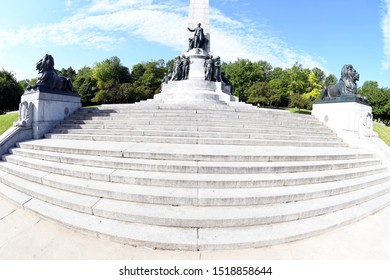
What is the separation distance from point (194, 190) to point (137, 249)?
1.48 metres

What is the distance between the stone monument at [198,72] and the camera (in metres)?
17.1

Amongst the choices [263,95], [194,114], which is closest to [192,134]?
[194,114]

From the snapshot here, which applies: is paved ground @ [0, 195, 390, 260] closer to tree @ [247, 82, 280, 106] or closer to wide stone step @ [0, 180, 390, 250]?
wide stone step @ [0, 180, 390, 250]

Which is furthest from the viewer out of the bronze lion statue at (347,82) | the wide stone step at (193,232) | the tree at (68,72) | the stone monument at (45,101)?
the tree at (68,72)

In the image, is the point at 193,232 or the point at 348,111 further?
the point at 348,111

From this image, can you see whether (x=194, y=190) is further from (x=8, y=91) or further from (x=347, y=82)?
(x=8, y=91)

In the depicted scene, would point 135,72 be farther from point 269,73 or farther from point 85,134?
point 85,134

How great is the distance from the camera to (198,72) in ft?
62.6

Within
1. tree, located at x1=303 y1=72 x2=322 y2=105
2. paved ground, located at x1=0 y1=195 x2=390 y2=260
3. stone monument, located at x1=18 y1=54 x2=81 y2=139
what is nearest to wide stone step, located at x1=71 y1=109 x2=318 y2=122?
stone monument, located at x1=18 y1=54 x2=81 y2=139

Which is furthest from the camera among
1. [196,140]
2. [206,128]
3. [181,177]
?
[206,128]

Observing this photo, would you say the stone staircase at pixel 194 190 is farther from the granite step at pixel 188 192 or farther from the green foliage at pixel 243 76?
the green foliage at pixel 243 76

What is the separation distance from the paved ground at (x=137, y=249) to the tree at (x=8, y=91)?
51.8 metres

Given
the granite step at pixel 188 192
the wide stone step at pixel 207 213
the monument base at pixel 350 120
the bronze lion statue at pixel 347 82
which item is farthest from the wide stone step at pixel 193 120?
the wide stone step at pixel 207 213

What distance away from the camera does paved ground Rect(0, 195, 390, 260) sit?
3.05 m
